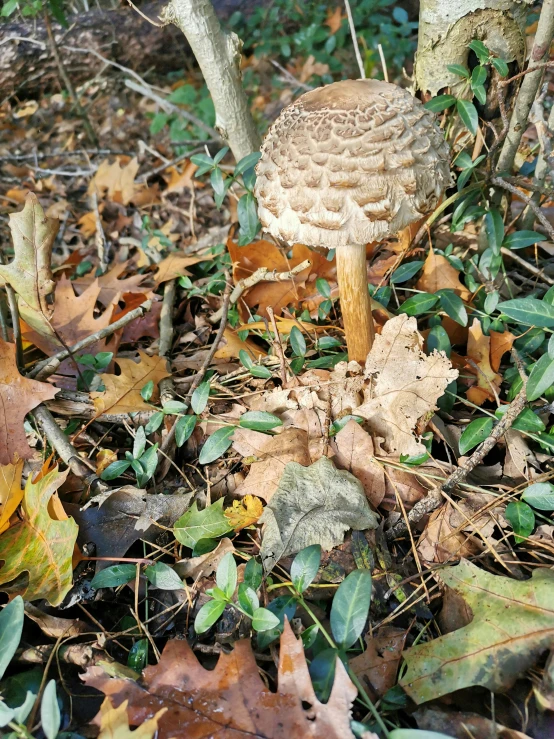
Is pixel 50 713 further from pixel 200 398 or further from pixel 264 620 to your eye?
pixel 200 398

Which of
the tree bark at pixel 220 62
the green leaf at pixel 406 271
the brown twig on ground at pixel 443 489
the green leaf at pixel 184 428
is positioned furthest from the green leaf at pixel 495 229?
the green leaf at pixel 184 428

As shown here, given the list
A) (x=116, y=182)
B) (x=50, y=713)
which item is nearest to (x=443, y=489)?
(x=50, y=713)

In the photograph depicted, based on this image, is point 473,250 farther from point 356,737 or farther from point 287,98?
point 287,98

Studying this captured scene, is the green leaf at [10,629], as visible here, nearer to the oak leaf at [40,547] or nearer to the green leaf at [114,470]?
→ the oak leaf at [40,547]

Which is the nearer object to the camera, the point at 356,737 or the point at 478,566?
the point at 356,737

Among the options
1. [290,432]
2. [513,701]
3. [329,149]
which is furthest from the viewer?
[290,432]

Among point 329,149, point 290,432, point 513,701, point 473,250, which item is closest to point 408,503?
point 290,432

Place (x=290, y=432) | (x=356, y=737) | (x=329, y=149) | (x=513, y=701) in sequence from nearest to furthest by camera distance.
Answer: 1. (x=356, y=737)
2. (x=513, y=701)
3. (x=329, y=149)
4. (x=290, y=432)
